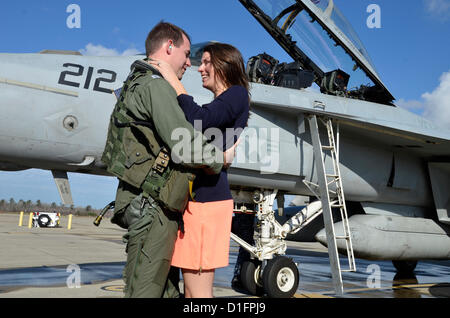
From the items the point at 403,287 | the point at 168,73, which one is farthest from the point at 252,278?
the point at 168,73

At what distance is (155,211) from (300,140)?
4.49m

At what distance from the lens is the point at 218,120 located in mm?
1913

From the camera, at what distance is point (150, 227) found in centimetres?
177

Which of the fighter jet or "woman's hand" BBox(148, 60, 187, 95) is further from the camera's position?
the fighter jet

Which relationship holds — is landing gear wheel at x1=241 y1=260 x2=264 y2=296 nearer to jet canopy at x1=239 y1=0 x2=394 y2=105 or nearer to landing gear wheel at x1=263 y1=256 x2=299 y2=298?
landing gear wheel at x1=263 y1=256 x2=299 y2=298

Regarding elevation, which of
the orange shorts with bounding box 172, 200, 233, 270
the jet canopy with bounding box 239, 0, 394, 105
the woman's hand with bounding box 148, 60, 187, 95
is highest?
the jet canopy with bounding box 239, 0, 394, 105

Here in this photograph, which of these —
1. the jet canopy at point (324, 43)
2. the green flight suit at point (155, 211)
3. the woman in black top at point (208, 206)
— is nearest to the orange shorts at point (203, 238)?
the woman in black top at point (208, 206)

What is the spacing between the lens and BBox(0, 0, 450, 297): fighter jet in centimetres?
411

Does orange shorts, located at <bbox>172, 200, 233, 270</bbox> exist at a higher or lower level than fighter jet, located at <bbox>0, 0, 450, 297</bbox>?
lower

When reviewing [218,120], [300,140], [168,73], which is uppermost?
[300,140]

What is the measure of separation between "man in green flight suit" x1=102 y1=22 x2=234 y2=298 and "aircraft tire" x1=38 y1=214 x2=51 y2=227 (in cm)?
2232

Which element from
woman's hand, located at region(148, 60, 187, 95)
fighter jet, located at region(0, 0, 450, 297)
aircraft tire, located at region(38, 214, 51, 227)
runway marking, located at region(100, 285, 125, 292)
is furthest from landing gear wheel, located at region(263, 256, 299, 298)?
aircraft tire, located at region(38, 214, 51, 227)

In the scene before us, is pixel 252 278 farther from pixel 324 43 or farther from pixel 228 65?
pixel 228 65
